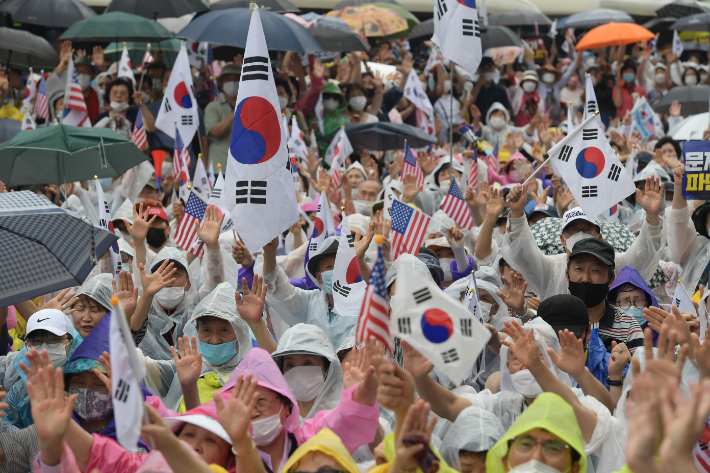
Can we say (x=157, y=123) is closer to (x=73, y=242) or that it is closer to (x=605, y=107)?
(x=73, y=242)

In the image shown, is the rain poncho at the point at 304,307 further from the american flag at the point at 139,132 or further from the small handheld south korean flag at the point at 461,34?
the american flag at the point at 139,132

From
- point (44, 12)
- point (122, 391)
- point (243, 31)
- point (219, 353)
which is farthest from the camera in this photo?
point (44, 12)

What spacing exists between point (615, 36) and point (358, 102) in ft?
17.3

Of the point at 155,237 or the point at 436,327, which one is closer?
the point at 436,327

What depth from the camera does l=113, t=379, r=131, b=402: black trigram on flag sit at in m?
2.98

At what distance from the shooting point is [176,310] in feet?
20.4

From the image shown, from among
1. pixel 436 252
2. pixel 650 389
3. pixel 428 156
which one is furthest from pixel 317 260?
pixel 428 156

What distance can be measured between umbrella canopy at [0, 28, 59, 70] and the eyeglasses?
872 centimetres

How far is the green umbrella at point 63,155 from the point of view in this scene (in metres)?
7.55

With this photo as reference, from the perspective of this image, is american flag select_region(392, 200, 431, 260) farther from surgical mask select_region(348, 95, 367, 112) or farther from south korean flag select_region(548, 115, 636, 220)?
surgical mask select_region(348, 95, 367, 112)

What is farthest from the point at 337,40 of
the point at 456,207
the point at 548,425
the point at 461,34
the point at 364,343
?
the point at 548,425

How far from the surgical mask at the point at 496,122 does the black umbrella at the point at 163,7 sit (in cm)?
430

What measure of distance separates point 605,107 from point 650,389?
12856 mm

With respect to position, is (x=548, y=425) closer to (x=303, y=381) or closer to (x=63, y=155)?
(x=303, y=381)
